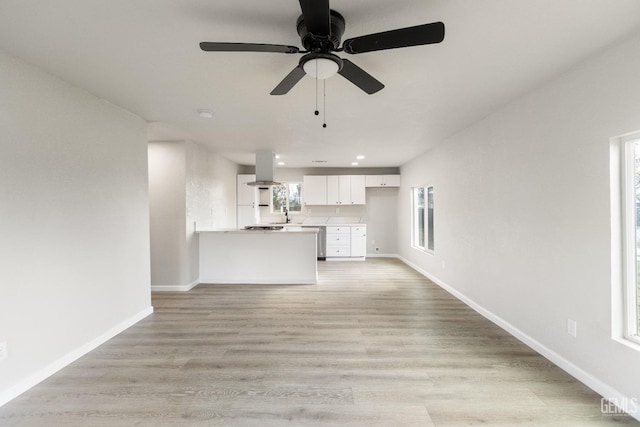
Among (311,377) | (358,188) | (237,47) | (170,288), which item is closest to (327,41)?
(237,47)

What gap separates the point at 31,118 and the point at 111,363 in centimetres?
198

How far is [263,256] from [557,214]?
3891 millimetres

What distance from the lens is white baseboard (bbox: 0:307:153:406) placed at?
76.4 inches

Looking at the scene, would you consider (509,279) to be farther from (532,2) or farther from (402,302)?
(532,2)

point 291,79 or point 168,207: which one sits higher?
point 291,79

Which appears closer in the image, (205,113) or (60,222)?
(60,222)

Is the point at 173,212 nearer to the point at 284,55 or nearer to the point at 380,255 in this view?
the point at 284,55

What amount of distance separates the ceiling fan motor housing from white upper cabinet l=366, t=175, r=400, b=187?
18.7 ft

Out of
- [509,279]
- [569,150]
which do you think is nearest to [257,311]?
[509,279]

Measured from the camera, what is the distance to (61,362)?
231cm

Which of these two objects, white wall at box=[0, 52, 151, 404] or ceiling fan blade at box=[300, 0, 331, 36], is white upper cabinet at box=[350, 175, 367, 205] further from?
ceiling fan blade at box=[300, 0, 331, 36]

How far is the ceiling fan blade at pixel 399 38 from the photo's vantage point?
1.34 meters

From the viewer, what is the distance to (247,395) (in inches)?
77.0

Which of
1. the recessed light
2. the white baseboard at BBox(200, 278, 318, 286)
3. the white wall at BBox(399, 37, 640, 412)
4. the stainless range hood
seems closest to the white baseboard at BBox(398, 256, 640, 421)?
the white wall at BBox(399, 37, 640, 412)
